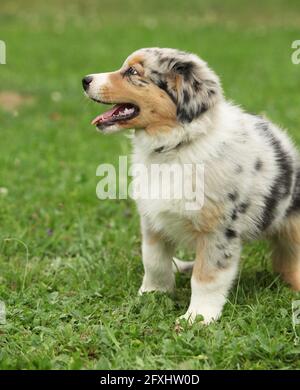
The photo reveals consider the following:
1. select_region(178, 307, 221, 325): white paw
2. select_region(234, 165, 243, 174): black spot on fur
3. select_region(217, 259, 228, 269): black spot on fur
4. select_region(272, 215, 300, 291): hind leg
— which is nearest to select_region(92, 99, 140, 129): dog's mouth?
select_region(234, 165, 243, 174): black spot on fur

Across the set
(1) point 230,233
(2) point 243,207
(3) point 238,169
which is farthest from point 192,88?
(1) point 230,233

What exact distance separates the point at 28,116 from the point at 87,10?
33.7 ft

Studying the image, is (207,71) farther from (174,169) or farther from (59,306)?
(59,306)

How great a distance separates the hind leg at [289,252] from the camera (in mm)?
4969

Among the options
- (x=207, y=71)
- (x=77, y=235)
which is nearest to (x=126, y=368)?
(x=207, y=71)

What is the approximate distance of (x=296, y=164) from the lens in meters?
4.89

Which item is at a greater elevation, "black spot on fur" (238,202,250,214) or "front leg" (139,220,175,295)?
"black spot on fur" (238,202,250,214)

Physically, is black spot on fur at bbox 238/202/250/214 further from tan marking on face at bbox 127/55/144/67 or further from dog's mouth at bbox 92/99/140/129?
tan marking on face at bbox 127/55/144/67

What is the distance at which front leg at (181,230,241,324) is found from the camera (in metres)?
4.34

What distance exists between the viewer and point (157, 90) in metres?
4.33

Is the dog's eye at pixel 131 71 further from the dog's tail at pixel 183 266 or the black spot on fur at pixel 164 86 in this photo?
the dog's tail at pixel 183 266

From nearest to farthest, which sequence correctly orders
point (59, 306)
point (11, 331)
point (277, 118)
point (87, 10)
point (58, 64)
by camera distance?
point (11, 331)
point (59, 306)
point (277, 118)
point (58, 64)
point (87, 10)

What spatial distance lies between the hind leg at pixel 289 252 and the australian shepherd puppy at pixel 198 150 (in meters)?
0.46
